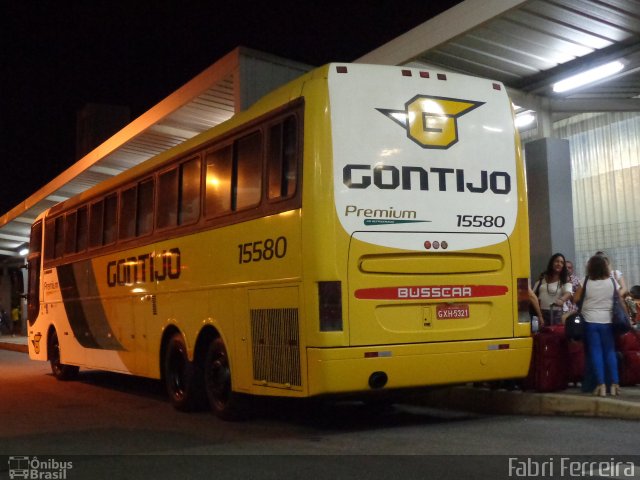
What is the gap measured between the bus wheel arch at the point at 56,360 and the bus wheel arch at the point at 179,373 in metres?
5.55

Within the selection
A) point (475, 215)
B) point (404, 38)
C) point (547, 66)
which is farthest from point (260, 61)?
point (475, 215)

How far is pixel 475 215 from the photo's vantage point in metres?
8.41

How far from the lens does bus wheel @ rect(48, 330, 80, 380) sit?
15828 millimetres

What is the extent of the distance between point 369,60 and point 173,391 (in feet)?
22.6

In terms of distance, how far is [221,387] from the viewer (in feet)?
31.5

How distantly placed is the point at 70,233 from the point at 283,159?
7.77 metres

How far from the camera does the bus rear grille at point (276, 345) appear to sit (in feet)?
26.1

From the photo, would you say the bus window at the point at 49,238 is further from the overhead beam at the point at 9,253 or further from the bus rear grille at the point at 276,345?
the overhead beam at the point at 9,253

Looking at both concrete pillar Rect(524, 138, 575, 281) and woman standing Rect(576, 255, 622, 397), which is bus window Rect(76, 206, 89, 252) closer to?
concrete pillar Rect(524, 138, 575, 281)

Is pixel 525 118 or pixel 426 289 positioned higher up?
pixel 525 118

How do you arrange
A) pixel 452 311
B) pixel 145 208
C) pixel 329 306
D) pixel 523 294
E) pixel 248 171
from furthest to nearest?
1. pixel 145 208
2. pixel 248 171
3. pixel 523 294
4. pixel 452 311
5. pixel 329 306

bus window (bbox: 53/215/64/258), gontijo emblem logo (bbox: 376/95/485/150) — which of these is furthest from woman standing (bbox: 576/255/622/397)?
bus window (bbox: 53/215/64/258)

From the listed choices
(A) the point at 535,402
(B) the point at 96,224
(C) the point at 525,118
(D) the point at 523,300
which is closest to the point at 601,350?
(A) the point at 535,402

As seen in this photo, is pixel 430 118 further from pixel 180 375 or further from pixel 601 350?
pixel 180 375
